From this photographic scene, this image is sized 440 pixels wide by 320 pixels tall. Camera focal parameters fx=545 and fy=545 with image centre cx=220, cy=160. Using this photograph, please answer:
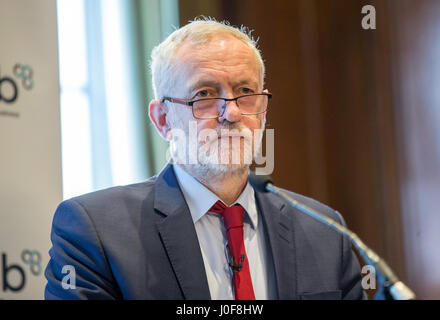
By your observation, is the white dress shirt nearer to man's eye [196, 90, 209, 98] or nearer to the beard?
the beard

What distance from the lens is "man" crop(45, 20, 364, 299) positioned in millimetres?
1604

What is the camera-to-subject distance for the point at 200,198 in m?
1.85

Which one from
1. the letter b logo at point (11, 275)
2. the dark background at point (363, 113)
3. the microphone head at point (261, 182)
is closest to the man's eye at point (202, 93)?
the microphone head at point (261, 182)

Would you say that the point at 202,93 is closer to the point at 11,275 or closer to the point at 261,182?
the point at 261,182

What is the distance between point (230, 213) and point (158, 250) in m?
0.29

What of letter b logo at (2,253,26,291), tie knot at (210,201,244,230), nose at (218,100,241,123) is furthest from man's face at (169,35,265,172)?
letter b logo at (2,253,26,291)

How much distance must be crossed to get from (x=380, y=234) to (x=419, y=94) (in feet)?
2.77

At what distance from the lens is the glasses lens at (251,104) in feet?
6.18

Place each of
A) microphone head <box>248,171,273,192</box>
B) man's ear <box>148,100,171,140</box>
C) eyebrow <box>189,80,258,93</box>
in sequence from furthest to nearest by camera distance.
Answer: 1. man's ear <box>148,100,171,140</box>
2. eyebrow <box>189,80,258,93</box>
3. microphone head <box>248,171,273,192</box>

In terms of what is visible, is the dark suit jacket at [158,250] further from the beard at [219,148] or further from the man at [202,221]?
the beard at [219,148]

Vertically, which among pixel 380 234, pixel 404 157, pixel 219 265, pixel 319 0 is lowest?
pixel 380 234
